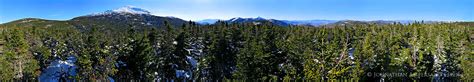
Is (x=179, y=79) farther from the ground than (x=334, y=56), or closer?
closer

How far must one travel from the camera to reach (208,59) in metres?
70.0

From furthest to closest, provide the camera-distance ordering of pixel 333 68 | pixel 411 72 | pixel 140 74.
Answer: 1. pixel 140 74
2. pixel 411 72
3. pixel 333 68

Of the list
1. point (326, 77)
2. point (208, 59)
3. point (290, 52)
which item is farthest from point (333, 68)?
point (208, 59)

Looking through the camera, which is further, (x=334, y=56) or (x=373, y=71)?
(x=373, y=71)

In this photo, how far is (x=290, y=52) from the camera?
224 ft

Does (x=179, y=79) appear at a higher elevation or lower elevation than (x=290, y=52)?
lower

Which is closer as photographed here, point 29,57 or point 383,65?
point 383,65

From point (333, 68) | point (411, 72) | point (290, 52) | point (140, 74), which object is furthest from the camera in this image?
point (290, 52)

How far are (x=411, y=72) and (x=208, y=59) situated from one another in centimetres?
2915

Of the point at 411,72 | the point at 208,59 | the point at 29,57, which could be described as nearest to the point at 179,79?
the point at 208,59

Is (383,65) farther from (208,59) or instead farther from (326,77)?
(208,59)

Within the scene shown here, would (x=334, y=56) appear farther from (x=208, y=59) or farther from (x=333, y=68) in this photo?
(x=208, y=59)

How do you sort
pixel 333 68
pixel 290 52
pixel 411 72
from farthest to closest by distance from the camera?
pixel 290 52 → pixel 411 72 → pixel 333 68

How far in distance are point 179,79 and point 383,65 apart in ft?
99.4
